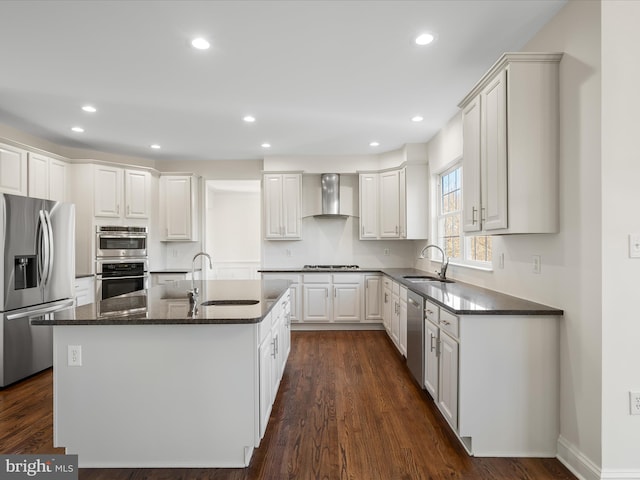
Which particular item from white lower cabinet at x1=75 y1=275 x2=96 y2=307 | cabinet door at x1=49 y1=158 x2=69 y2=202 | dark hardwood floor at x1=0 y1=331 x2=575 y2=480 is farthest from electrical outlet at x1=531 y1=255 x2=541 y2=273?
cabinet door at x1=49 y1=158 x2=69 y2=202

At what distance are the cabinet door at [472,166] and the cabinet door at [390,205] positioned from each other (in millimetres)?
2378

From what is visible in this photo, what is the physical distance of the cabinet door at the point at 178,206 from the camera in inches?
212

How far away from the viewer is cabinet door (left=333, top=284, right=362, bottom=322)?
16.5 feet

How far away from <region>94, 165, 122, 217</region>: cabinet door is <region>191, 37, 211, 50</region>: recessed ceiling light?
10.1 ft

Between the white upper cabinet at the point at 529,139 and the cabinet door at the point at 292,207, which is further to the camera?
the cabinet door at the point at 292,207

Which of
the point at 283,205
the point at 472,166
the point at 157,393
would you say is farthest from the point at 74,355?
the point at 283,205

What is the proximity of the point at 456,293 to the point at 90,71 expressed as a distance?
11.4 feet

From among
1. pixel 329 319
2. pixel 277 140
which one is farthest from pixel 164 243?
pixel 329 319

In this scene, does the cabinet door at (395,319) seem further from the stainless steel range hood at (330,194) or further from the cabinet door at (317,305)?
the stainless steel range hood at (330,194)

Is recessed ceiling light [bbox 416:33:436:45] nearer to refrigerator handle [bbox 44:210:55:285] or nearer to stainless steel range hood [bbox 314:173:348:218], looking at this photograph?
stainless steel range hood [bbox 314:173:348:218]

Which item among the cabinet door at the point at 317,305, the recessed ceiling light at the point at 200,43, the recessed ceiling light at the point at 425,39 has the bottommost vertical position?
the cabinet door at the point at 317,305

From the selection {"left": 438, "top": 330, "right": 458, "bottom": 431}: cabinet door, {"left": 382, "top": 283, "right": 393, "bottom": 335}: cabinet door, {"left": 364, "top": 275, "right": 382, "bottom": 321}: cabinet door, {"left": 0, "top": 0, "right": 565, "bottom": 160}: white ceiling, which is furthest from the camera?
{"left": 364, "top": 275, "right": 382, "bottom": 321}: cabinet door

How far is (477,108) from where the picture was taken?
245 cm
